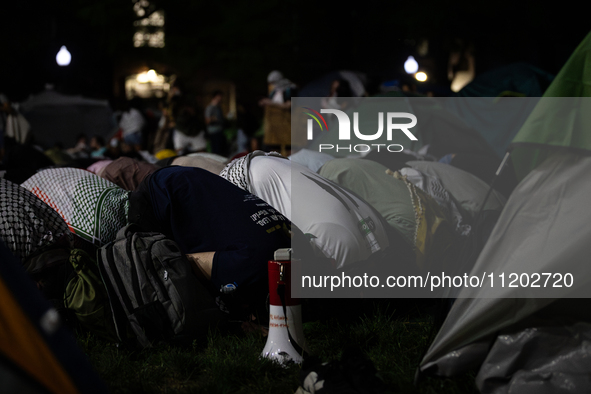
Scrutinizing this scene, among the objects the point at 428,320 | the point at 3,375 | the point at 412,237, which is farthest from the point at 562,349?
the point at 3,375

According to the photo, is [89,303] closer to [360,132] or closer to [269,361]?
[269,361]

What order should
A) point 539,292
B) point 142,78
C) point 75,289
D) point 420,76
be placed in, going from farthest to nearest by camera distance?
point 142,78
point 420,76
point 75,289
point 539,292

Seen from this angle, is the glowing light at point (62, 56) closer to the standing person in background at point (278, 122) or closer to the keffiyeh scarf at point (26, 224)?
the standing person in background at point (278, 122)

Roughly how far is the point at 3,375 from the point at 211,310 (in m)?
1.42

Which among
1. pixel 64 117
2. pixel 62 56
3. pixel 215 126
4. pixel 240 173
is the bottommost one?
pixel 64 117

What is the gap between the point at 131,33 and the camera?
1259 centimetres

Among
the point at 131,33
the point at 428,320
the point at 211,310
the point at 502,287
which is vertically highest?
the point at 131,33

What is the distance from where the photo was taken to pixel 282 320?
2.64 metres

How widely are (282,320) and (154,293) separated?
648 mm

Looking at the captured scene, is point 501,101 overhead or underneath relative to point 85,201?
overhead

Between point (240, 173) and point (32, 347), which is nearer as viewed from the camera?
point (32, 347)

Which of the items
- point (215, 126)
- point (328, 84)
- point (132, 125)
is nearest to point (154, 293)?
point (328, 84)

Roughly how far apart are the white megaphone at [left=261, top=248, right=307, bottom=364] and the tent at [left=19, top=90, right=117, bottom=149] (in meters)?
14.4

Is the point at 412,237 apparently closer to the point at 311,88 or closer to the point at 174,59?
the point at 311,88
